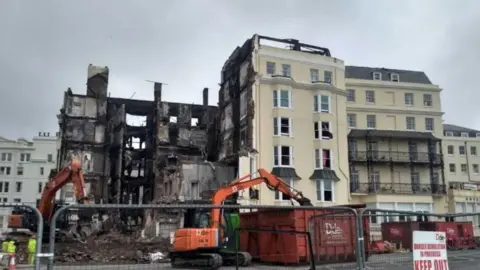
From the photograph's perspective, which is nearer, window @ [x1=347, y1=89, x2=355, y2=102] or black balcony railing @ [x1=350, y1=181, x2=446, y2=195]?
black balcony railing @ [x1=350, y1=181, x2=446, y2=195]

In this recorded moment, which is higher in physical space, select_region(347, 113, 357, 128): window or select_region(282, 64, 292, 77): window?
select_region(282, 64, 292, 77): window

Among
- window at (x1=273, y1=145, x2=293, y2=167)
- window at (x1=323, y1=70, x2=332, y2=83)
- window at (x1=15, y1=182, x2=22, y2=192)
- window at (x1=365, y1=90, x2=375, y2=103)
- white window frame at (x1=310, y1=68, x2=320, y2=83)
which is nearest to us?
window at (x1=273, y1=145, x2=293, y2=167)

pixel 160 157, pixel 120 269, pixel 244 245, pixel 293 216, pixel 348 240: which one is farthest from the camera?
pixel 160 157

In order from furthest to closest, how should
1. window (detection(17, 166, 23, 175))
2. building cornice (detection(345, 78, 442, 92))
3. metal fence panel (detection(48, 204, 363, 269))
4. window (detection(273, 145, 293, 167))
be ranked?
1. window (detection(17, 166, 23, 175))
2. building cornice (detection(345, 78, 442, 92))
3. window (detection(273, 145, 293, 167))
4. metal fence panel (detection(48, 204, 363, 269))

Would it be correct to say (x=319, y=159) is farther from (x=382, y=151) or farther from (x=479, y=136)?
(x=479, y=136)

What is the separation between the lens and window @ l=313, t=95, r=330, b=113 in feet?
154

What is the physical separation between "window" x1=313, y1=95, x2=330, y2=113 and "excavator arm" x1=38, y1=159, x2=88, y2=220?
81.3ft

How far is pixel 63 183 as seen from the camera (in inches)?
1177

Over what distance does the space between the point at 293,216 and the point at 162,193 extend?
32.2 m

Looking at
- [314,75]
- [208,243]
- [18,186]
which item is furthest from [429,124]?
[18,186]

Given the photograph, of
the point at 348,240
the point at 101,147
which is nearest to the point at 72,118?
the point at 101,147

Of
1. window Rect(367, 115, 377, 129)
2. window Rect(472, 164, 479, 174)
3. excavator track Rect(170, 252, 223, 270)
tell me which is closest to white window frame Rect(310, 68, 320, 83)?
window Rect(367, 115, 377, 129)

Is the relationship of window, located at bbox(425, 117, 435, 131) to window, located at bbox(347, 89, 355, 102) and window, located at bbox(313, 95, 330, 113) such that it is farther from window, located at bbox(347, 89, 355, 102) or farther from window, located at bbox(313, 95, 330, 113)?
window, located at bbox(313, 95, 330, 113)

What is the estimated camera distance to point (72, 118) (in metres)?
57.6
